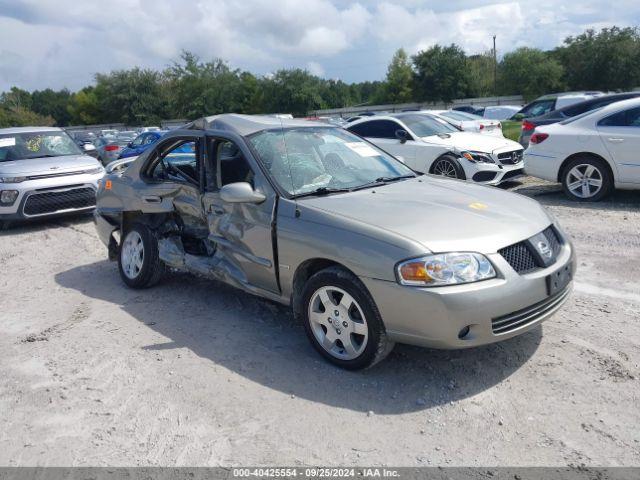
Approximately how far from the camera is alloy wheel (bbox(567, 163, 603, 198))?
8659 mm

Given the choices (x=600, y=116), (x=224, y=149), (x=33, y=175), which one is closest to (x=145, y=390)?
(x=224, y=149)

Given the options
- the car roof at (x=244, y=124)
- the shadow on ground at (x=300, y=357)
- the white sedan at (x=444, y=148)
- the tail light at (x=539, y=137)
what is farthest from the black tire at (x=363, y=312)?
the tail light at (x=539, y=137)

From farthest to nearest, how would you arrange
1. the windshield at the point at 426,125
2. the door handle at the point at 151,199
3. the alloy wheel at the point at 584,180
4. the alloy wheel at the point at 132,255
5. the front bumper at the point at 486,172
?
the windshield at the point at 426,125 → the front bumper at the point at 486,172 → the alloy wheel at the point at 584,180 → the alloy wheel at the point at 132,255 → the door handle at the point at 151,199

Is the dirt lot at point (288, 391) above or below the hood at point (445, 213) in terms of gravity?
below

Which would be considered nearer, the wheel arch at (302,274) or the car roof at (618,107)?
the wheel arch at (302,274)

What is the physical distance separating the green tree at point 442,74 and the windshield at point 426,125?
50444 mm

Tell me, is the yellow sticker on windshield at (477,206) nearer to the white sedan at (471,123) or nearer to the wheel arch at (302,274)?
the wheel arch at (302,274)

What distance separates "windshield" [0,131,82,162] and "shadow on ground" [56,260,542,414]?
6.03 metres

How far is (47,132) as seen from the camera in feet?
35.9

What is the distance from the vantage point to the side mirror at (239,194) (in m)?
4.23

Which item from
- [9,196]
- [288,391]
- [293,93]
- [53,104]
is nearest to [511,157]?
[288,391]

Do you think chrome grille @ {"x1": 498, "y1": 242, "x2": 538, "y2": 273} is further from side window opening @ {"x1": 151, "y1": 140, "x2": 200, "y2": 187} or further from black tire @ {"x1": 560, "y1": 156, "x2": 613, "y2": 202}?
black tire @ {"x1": 560, "y1": 156, "x2": 613, "y2": 202}

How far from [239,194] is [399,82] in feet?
209

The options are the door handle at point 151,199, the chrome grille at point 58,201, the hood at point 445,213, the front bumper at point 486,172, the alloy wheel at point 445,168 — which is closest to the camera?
the hood at point 445,213
